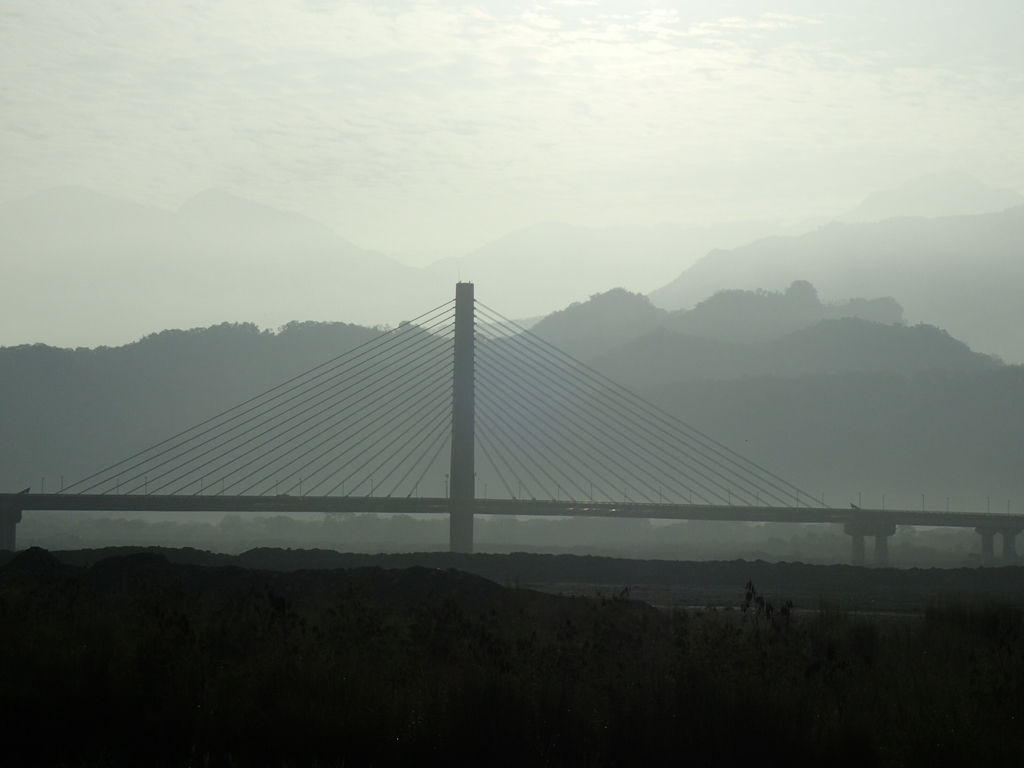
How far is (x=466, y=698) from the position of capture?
401 inches

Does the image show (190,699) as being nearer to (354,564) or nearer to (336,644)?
(336,644)

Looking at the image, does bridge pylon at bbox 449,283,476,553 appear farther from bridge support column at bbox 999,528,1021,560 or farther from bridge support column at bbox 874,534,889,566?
bridge support column at bbox 999,528,1021,560

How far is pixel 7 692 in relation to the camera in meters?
10.6

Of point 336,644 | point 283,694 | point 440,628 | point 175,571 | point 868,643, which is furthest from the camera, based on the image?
point 175,571

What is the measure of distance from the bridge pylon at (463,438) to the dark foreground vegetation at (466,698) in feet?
177

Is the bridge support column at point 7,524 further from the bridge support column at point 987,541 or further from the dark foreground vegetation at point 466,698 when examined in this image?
the bridge support column at point 987,541

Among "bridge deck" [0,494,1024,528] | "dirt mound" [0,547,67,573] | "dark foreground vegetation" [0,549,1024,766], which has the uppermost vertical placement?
"bridge deck" [0,494,1024,528]

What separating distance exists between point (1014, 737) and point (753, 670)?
2.41m

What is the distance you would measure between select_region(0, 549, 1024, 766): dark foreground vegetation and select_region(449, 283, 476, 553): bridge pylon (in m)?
54.0

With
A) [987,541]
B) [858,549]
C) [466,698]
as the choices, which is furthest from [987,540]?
[466,698]

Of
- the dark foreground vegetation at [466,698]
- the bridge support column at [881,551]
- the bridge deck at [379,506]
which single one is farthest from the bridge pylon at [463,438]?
the dark foreground vegetation at [466,698]

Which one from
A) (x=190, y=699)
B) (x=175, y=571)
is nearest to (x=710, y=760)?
(x=190, y=699)

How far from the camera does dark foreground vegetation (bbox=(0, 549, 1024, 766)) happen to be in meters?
9.69

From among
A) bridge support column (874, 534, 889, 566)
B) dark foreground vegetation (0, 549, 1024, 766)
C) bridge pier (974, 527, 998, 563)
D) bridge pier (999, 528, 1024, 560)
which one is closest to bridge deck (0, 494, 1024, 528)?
bridge support column (874, 534, 889, 566)
